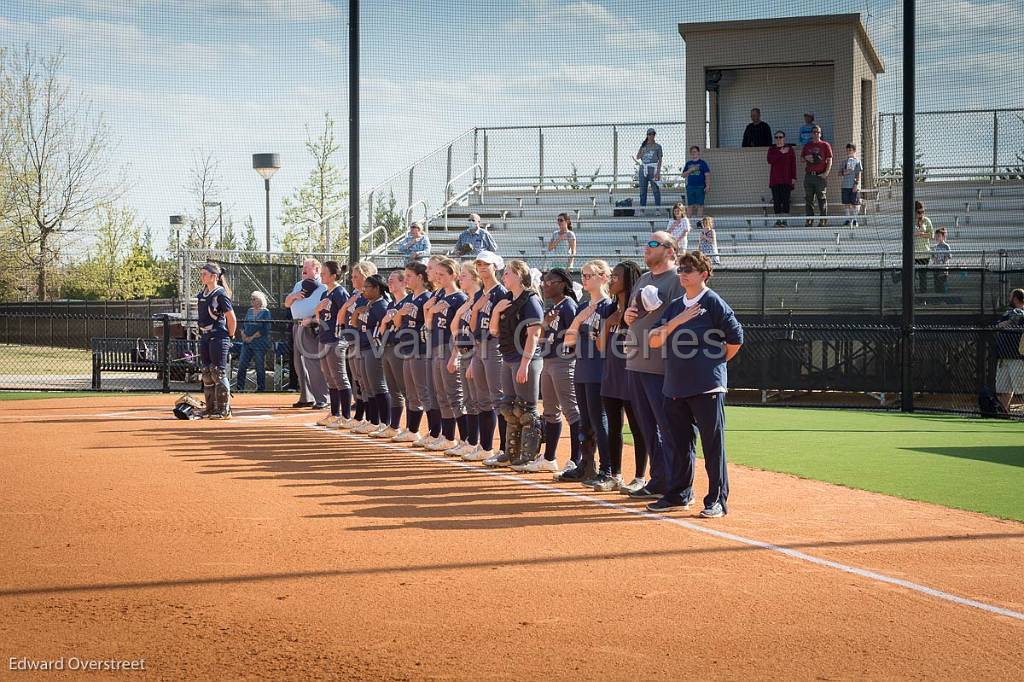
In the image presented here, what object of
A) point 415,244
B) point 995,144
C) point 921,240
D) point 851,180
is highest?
point 995,144

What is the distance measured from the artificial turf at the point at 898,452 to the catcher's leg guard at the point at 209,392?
22.8 feet

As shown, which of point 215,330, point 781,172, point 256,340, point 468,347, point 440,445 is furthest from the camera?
point 781,172

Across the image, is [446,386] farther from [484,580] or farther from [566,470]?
[484,580]

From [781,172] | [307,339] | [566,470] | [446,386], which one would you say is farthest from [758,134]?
[566,470]

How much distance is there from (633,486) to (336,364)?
561 cm

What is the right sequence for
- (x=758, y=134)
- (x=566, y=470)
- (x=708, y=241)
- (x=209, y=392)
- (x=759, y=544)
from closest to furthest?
(x=759, y=544)
(x=566, y=470)
(x=209, y=392)
(x=708, y=241)
(x=758, y=134)

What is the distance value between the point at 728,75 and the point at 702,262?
861 inches

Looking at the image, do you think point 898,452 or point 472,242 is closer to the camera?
point 898,452

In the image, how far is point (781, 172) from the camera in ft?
83.0

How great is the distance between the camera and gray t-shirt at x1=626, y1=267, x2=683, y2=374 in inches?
323

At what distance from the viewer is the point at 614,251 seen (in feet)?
77.9

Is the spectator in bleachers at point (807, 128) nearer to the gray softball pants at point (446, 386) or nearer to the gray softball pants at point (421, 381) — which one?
the gray softball pants at point (421, 381)

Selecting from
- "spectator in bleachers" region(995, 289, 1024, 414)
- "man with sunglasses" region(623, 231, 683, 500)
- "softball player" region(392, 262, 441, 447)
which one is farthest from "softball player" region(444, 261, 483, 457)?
"spectator in bleachers" region(995, 289, 1024, 414)

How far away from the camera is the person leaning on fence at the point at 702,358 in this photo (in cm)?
765
